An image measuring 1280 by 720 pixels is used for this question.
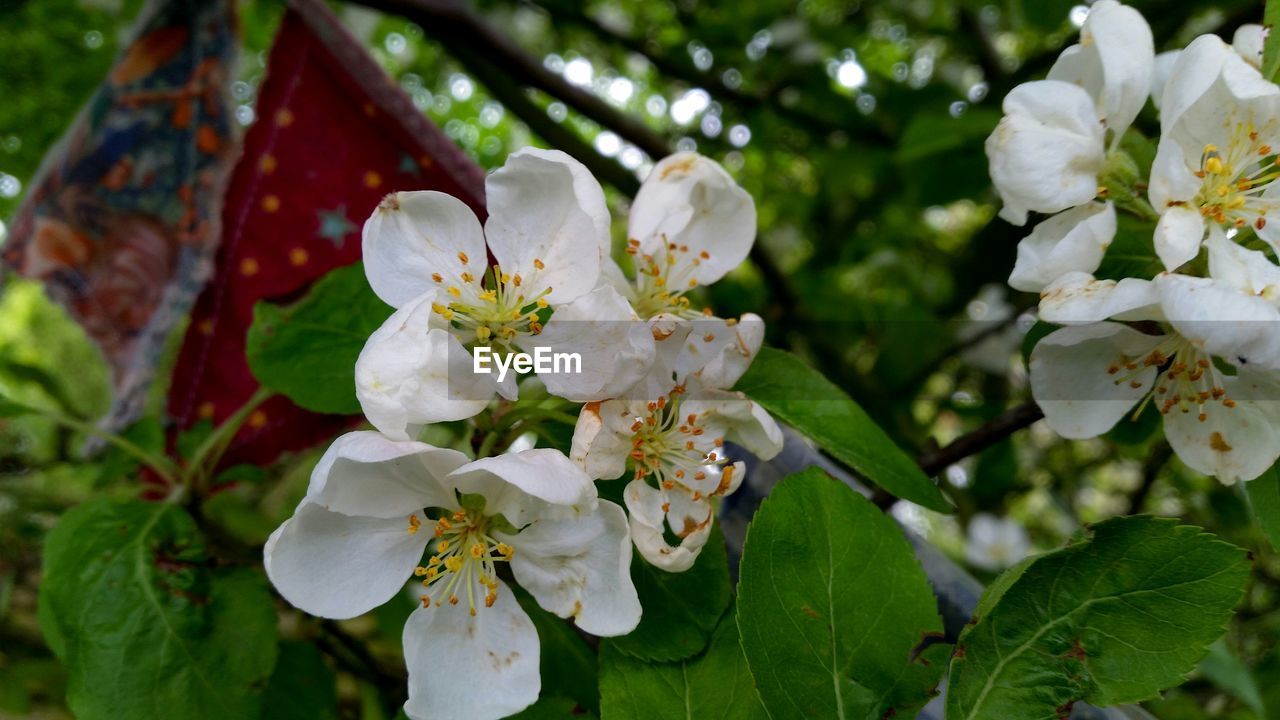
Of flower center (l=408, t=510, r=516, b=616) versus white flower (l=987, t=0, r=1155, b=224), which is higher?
white flower (l=987, t=0, r=1155, b=224)

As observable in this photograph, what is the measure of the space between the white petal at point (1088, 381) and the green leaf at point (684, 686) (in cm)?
28

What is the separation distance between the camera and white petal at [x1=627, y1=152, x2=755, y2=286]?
0.63m

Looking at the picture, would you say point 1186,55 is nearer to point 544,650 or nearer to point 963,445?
point 963,445

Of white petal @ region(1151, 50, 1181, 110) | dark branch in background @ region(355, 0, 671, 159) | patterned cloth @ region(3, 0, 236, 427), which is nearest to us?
white petal @ region(1151, 50, 1181, 110)

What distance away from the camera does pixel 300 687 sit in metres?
0.75

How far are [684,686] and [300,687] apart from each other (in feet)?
1.31

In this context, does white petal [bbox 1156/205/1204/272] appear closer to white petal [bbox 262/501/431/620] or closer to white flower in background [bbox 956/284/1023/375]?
white petal [bbox 262/501/431/620]

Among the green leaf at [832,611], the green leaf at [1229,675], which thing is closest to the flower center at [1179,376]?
the green leaf at [832,611]

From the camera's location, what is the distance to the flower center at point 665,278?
0.62 m

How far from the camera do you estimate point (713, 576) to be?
0.54 metres

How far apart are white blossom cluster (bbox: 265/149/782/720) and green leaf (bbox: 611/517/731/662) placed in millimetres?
28

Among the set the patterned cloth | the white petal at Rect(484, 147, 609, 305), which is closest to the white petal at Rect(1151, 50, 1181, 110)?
the white petal at Rect(484, 147, 609, 305)

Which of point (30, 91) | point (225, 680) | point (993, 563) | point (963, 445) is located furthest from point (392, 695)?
point (30, 91)

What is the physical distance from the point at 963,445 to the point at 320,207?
76 cm
